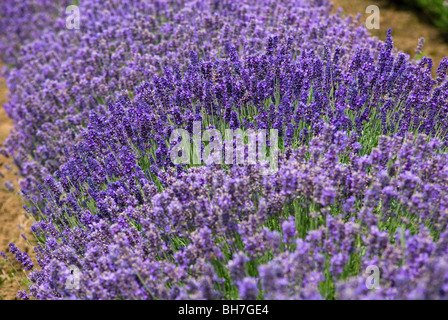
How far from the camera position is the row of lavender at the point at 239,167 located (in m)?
2.18

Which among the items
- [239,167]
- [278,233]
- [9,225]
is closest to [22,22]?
[9,225]

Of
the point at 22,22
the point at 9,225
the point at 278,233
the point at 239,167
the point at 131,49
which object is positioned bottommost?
the point at 9,225

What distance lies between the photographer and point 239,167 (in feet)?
8.81

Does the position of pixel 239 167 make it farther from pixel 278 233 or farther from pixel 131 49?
pixel 131 49

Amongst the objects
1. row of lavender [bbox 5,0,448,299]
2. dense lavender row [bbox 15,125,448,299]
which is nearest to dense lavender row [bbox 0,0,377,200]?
row of lavender [bbox 5,0,448,299]

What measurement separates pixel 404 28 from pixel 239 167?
17.5ft

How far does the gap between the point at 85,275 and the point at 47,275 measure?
57 cm

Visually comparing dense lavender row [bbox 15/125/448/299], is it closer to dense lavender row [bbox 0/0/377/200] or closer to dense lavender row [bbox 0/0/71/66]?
dense lavender row [bbox 0/0/377/200]

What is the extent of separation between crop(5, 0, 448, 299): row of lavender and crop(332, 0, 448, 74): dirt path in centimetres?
184

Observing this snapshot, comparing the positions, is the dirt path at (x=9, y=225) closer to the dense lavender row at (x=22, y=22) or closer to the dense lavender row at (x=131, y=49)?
the dense lavender row at (x=131, y=49)

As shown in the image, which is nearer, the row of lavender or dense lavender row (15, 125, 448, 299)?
dense lavender row (15, 125, 448, 299)

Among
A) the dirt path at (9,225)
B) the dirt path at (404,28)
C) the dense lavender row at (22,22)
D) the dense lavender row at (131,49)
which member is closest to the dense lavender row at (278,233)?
the dirt path at (9,225)

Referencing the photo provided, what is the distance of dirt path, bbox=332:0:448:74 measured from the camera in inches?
239

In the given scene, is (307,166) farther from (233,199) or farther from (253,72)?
(253,72)
